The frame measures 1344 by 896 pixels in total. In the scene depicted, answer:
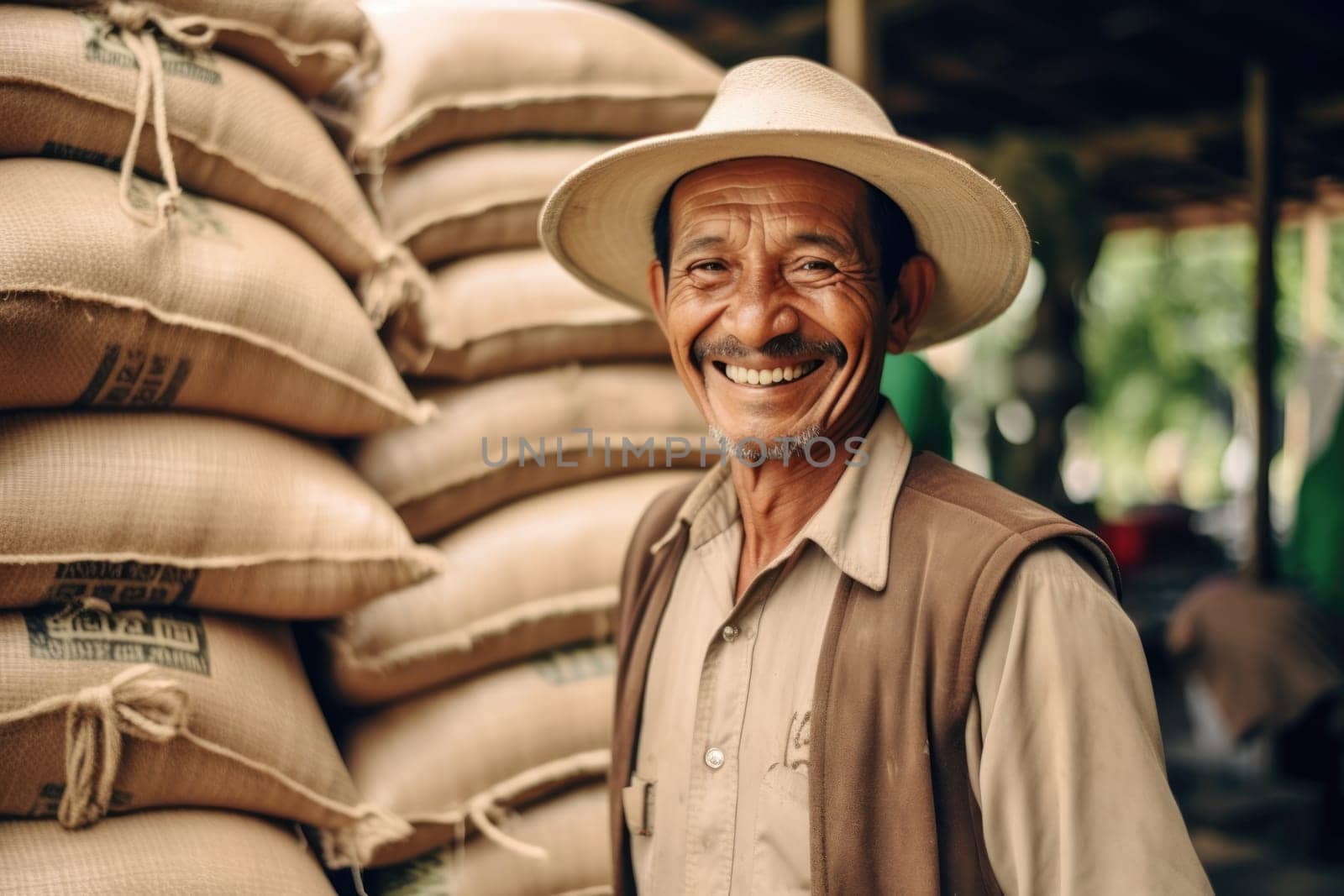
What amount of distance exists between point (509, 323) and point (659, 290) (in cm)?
69

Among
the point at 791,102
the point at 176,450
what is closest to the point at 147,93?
the point at 176,450

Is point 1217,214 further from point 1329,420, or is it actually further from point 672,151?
point 672,151

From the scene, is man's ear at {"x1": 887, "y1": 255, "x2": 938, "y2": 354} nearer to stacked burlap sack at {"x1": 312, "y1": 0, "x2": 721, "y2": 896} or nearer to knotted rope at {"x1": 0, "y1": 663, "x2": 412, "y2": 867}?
stacked burlap sack at {"x1": 312, "y1": 0, "x2": 721, "y2": 896}

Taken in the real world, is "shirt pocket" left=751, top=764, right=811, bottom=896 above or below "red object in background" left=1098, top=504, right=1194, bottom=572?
above

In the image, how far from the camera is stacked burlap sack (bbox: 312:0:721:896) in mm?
2113

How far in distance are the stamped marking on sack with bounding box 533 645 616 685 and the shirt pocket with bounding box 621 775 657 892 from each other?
0.72 metres

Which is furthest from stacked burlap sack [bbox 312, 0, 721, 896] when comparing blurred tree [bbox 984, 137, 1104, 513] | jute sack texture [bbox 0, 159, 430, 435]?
blurred tree [bbox 984, 137, 1104, 513]

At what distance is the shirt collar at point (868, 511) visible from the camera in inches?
50.8

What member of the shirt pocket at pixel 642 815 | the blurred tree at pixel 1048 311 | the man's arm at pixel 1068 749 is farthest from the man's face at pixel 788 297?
the blurred tree at pixel 1048 311

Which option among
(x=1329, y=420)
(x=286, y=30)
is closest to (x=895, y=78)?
(x=1329, y=420)

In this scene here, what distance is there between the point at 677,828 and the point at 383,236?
1321 millimetres

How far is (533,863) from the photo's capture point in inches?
86.7

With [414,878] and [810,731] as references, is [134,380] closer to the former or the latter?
[414,878]

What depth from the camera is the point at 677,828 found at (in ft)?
4.78
